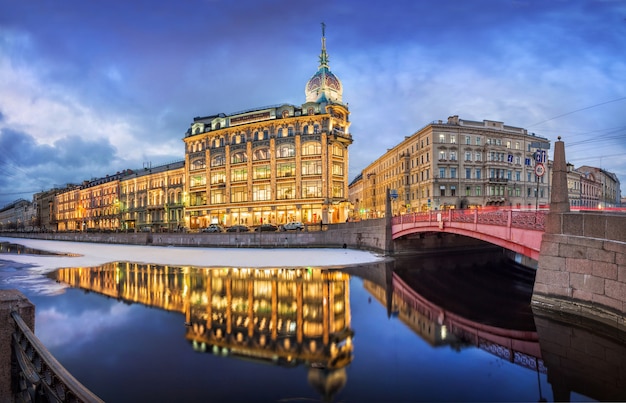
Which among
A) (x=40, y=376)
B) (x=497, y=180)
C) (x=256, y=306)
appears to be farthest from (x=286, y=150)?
(x=40, y=376)

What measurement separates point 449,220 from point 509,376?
58.8ft

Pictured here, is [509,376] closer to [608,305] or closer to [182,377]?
[608,305]

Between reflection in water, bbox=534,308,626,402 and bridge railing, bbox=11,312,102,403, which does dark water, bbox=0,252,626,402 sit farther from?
bridge railing, bbox=11,312,102,403

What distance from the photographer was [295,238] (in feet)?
157

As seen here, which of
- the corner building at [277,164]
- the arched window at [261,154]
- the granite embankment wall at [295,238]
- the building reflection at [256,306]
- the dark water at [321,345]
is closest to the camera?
the dark water at [321,345]

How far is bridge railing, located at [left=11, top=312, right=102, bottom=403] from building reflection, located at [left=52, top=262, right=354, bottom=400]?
5.83 m

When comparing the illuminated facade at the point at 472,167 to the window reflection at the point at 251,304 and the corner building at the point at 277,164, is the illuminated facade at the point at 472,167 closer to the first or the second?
the corner building at the point at 277,164

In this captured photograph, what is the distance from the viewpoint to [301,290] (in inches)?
835

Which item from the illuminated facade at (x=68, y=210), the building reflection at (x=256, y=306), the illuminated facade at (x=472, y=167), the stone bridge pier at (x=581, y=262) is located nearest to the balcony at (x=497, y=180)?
the illuminated facade at (x=472, y=167)

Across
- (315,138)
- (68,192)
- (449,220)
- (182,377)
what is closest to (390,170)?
(315,138)

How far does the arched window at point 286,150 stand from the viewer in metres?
65.6

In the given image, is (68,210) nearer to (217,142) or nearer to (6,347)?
(217,142)

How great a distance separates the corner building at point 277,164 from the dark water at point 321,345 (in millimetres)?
41950

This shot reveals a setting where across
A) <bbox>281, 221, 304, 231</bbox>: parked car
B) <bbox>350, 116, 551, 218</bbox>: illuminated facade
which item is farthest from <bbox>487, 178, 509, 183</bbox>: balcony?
<bbox>281, 221, 304, 231</bbox>: parked car
